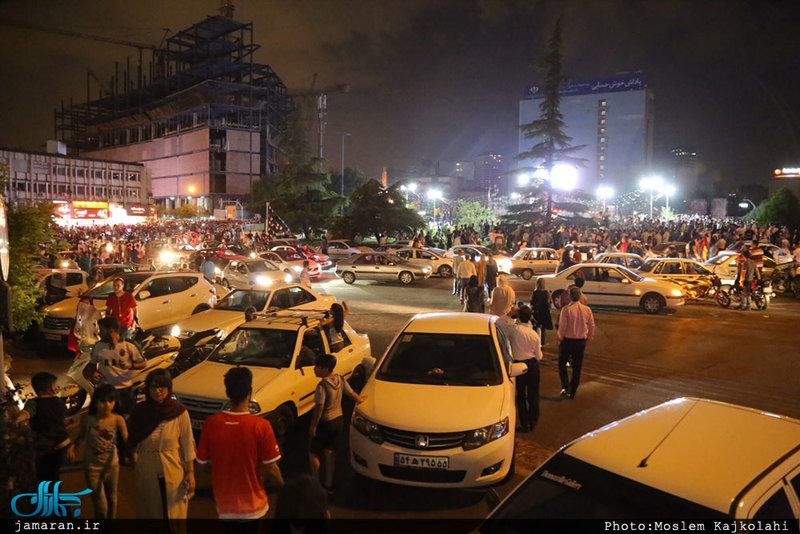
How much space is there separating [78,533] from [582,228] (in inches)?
1631

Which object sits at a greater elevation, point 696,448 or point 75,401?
point 696,448

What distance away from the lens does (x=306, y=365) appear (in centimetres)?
748

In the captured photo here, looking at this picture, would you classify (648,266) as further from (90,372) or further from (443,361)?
(90,372)

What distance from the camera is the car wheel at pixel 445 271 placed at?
1079 inches

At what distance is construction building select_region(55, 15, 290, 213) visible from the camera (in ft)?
295

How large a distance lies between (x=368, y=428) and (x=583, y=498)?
2.91m

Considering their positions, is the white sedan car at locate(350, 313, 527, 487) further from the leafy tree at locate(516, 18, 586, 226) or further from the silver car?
the leafy tree at locate(516, 18, 586, 226)

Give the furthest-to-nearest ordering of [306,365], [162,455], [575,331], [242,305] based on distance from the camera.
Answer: [242,305] → [575,331] → [306,365] → [162,455]

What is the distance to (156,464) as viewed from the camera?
4.27 metres

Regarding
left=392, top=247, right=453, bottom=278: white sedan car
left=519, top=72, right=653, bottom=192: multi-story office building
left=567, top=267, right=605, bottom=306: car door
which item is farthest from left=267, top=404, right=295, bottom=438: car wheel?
left=519, top=72, right=653, bottom=192: multi-story office building

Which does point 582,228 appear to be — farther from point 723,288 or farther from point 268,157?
point 268,157

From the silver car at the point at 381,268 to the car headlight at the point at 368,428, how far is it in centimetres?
1914

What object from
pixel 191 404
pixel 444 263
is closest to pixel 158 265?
pixel 444 263

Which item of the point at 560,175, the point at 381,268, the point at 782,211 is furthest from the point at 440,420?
the point at 782,211
